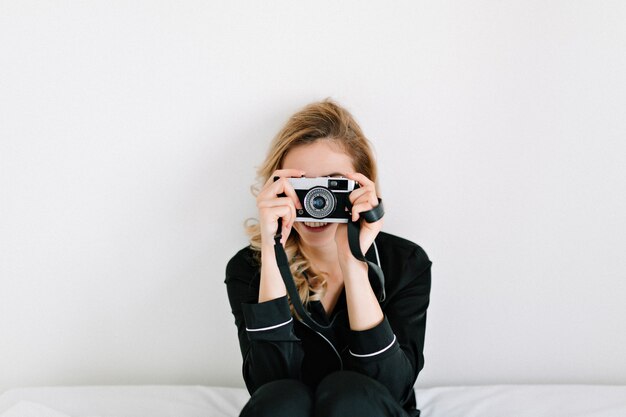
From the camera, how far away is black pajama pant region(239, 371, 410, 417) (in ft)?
3.06

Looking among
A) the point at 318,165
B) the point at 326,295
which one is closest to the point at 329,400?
the point at 326,295

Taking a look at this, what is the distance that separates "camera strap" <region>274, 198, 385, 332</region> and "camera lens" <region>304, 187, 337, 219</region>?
2.0 inches

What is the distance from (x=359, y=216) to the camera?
1.12 meters

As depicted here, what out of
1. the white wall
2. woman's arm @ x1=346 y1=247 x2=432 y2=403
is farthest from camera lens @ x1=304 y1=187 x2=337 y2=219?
the white wall

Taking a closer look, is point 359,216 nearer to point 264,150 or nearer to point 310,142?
point 310,142

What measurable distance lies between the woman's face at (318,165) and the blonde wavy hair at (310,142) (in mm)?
15

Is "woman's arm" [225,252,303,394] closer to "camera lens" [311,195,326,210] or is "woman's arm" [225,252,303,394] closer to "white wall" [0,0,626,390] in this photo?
"camera lens" [311,195,326,210]

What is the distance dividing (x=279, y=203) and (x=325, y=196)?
89 mm

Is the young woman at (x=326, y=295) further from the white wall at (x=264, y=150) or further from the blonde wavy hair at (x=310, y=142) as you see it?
the white wall at (x=264, y=150)
